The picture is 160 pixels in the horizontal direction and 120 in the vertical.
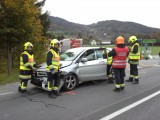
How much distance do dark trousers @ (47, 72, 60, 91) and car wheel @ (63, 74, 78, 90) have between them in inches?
26.8

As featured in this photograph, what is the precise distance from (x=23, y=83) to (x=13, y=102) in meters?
1.22

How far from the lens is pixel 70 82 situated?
32.8 ft

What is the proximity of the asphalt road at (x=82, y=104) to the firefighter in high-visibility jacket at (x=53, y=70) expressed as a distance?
0.27m

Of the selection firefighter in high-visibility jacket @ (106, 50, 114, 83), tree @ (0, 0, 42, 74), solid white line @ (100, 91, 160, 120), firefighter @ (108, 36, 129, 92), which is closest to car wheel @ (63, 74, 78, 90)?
firefighter @ (108, 36, 129, 92)

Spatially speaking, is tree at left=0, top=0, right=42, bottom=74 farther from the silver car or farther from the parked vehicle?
the parked vehicle

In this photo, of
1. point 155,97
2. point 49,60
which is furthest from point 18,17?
point 155,97

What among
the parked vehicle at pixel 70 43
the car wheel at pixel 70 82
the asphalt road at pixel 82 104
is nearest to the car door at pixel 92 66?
the car wheel at pixel 70 82

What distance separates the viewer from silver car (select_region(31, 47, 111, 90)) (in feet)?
32.0

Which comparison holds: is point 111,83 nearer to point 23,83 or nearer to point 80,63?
point 80,63

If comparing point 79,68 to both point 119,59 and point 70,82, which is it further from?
point 119,59

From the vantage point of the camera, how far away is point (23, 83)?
9.52 meters

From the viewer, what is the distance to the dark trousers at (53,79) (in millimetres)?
8977

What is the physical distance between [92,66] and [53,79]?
2179 mm

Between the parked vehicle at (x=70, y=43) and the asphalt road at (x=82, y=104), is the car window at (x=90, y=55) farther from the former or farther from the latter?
the parked vehicle at (x=70, y=43)
